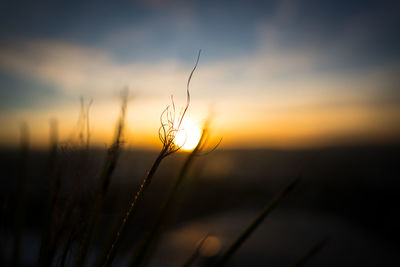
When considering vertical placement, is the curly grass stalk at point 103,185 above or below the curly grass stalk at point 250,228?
above

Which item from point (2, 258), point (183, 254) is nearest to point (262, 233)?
point (183, 254)

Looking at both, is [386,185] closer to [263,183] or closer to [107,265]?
[263,183]

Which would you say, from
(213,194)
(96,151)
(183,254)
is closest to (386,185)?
(213,194)

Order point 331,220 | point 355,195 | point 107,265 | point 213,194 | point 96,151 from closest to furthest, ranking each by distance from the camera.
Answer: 1. point 107,265
2. point 96,151
3. point 331,220
4. point 355,195
5. point 213,194

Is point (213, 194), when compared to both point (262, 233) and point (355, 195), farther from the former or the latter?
point (355, 195)

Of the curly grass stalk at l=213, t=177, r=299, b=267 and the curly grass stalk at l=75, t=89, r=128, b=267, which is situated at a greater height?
the curly grass stalk at l=75, t=89, r=128, b=267

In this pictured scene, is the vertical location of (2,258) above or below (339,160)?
below

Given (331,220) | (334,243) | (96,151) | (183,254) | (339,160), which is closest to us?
(96,151)

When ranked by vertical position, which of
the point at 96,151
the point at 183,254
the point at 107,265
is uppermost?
the point at 183,254

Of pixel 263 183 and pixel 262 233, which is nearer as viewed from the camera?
pixel 262 233
